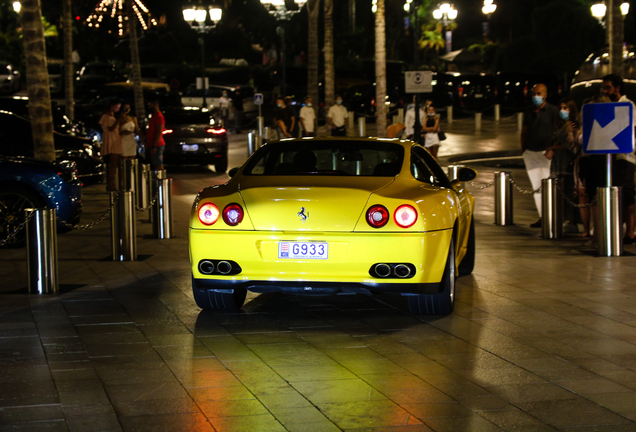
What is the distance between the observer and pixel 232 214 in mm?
7363

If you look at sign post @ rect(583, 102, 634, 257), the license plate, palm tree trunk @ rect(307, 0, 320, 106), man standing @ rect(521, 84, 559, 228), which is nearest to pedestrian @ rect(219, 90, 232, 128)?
palm tree trunk @ rect(307, 0, 320, 106)

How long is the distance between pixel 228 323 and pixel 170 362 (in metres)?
1.31

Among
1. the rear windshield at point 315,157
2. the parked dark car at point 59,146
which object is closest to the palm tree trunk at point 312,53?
the parked dark car at point 59,146

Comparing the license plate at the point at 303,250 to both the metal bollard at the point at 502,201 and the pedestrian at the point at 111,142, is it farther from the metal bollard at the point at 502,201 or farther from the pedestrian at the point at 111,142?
the pedestrian at the point at 111,142

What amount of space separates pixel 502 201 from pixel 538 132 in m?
1.29

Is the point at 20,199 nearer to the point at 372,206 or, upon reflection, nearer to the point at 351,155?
the point at 351,155

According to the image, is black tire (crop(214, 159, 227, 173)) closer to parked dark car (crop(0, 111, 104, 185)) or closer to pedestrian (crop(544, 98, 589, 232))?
parked dark car (crop(0, 111, 104, 185))

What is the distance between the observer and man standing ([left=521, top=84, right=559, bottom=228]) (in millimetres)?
13789

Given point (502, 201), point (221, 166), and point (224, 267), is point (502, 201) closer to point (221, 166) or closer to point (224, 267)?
point (224, 267)

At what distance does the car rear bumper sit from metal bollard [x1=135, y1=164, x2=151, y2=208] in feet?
28.4

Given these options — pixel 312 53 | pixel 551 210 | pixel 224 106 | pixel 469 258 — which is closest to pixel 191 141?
pixel 312 53

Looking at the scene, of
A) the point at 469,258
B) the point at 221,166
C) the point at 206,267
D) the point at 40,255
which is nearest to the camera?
the point at 206,267

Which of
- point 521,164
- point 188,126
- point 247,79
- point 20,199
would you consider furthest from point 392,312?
point 247,79

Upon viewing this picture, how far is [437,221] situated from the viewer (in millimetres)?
7441
